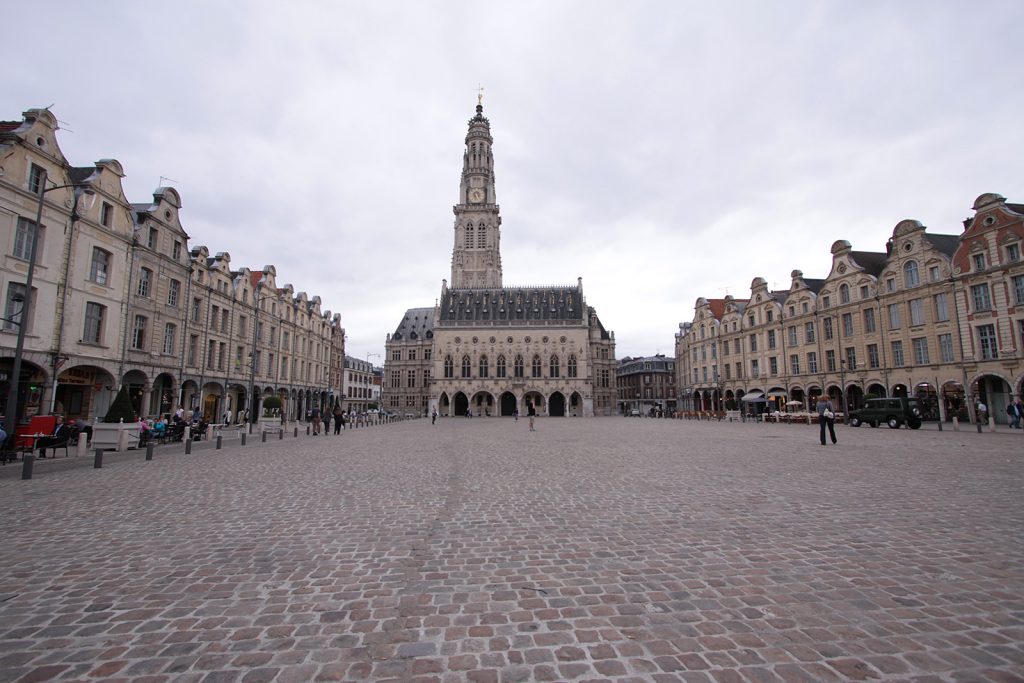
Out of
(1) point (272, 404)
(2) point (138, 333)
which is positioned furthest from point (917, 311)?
(2) point (138, 333)

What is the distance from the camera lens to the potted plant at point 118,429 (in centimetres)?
1598

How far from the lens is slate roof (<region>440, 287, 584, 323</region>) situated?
67.3 m

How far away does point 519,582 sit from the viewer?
4.26 meters

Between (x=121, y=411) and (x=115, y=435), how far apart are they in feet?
2.67

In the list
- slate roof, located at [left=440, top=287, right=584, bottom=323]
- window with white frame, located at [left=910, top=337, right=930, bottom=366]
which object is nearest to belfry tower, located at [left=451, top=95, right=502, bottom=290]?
slate roof, located at [left=440, top=287, right=584, bottom=323]

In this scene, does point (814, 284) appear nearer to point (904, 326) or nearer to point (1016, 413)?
point (904, 326)

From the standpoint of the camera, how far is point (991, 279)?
27.0 meters

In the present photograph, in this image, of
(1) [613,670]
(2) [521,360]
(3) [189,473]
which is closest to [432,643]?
(1) [613,670]

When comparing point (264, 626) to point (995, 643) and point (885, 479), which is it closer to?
point (995, 643)

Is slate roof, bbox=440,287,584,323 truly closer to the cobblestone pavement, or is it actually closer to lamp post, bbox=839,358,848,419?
lamp post, bbox=839,358,848,419

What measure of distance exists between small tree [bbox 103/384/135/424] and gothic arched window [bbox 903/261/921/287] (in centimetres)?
4227

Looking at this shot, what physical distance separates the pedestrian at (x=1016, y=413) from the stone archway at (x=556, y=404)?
44559 millimetres

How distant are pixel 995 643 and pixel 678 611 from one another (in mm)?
1940

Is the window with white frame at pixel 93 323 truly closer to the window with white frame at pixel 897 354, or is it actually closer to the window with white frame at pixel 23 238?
the window with white frame at pixel 23 238
